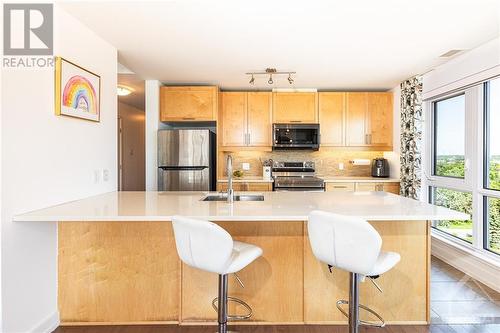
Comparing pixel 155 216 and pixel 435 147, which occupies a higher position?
pixel 435 147

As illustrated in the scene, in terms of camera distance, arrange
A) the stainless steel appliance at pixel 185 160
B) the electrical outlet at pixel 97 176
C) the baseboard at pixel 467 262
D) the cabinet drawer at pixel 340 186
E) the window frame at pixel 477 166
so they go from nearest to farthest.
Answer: the electrical outlet at pixel 97 176 → the baseboard at pixel 467 262 → the window frame at pixel 477 166 → the stainless steel appliance at pixel 185 160 → the cabinet drawer at pixel 340 186

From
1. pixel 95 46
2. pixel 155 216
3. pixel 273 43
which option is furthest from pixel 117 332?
pixel 273 43

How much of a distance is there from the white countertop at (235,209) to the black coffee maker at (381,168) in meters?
2.34

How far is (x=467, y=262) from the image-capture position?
3.34 metres

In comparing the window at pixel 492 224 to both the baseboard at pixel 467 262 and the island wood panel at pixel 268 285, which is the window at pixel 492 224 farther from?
the island wood panel at pixel 268 285

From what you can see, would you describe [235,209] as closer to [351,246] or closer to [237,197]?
[351,246]

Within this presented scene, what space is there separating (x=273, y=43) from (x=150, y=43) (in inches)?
43.5

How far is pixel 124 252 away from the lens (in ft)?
7.55

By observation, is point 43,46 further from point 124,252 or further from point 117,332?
point 117,332

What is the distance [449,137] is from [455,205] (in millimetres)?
800

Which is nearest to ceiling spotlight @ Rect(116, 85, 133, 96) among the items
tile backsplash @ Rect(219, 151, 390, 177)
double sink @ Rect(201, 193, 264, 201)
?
tile backsplash @ Rect(219, 151, 390, 177)

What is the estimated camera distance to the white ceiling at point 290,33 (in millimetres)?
2234

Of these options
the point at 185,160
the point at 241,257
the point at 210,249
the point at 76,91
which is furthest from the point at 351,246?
the point at 185,160

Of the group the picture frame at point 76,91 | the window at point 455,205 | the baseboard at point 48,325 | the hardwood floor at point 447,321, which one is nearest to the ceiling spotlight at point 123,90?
the picture frame at point 76,91
